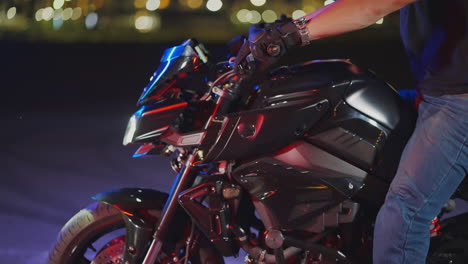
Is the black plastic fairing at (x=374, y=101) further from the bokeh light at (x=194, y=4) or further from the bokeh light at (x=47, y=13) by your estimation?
the bokeh light at (x=47, y=13)

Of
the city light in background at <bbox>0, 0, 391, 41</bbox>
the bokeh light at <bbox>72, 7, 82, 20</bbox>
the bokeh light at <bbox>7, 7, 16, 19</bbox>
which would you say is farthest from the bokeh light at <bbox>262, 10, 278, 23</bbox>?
the bokeh light at <bbox>7, 7, 16, 19</bbox>

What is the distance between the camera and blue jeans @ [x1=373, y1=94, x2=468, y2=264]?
2.27 metres

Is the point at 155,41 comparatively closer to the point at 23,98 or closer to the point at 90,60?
the point at 90,60

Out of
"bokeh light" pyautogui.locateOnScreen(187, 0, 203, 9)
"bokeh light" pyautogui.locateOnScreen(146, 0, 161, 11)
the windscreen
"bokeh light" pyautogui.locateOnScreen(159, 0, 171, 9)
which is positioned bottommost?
the windscreen

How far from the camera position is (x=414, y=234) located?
2.37 metres

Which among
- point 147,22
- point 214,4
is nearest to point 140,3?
point 147,22

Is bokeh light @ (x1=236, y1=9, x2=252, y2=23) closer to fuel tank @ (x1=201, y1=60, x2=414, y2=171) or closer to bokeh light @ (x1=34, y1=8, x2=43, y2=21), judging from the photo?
bokeh light @ (x1=34, y1=8, x2=43, y2=21)

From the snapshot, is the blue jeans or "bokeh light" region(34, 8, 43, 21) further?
"bokeh light" region(34, 8, 43, 21)

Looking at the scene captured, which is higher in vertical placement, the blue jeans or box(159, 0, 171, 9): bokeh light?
box(159, 0, 171, 9): bokeh light

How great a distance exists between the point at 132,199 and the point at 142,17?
39.1 ft

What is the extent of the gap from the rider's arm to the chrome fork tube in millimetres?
780

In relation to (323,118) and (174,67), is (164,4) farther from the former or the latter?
(323,118)

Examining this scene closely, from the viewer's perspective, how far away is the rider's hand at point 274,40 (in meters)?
2.28

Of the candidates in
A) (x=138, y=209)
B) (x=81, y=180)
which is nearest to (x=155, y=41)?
(x=81, y=180)
